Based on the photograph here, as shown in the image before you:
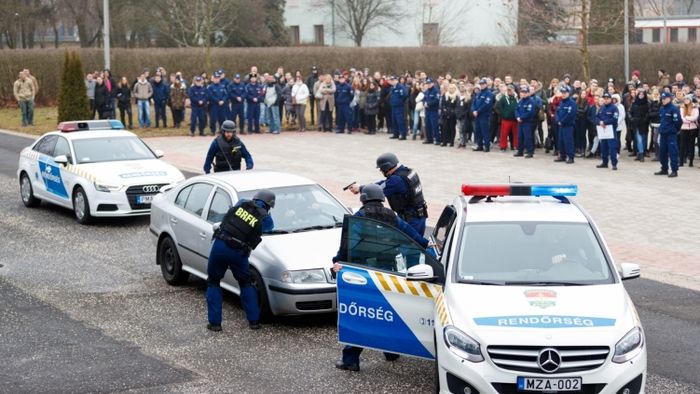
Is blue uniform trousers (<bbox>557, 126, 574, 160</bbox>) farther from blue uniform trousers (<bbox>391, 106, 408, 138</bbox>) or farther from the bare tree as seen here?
the bare tree

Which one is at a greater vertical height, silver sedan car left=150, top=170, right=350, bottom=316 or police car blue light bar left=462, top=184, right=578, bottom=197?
police car blue light bar left=462, top=184, right=578, bottom=197

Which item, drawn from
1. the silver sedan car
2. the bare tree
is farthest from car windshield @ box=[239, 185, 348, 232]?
the bare tree

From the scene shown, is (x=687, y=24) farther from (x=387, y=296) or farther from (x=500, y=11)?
(x=387, y=296)

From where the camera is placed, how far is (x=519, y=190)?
31.3ft

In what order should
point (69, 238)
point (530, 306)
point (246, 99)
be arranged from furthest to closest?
point (246, 99), point (69, 238), point (530, 306)

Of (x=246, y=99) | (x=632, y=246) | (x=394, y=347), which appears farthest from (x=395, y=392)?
(x=246, y=99)

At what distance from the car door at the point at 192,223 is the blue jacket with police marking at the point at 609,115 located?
13684 mm

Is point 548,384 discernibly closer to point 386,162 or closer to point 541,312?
point 541,312

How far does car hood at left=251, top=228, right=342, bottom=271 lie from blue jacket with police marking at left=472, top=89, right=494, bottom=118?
16340mm

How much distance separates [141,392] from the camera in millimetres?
9359

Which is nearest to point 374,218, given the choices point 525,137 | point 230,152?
point 230,152

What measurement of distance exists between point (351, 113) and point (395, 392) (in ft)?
82.8

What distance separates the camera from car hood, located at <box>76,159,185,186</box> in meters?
18.2

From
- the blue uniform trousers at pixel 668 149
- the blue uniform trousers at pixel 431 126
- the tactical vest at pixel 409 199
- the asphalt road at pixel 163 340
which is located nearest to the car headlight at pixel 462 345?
the asphalt road at pixel 163 340
